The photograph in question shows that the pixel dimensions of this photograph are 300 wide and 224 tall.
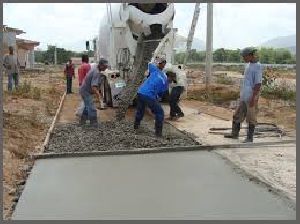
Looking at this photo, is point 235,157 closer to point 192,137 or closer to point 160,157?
point 160,157

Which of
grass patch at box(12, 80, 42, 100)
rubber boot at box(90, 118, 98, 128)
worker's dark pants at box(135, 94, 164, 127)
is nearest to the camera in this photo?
worker's dark pants at box(135, 94, 164, 127)

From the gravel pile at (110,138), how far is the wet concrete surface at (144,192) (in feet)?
3.16

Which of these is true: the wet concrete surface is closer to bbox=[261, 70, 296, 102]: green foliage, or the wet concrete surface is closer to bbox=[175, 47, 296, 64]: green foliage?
bbox=[261, 70, 296, 102]: green foliage

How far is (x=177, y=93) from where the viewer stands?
1242 centimetres

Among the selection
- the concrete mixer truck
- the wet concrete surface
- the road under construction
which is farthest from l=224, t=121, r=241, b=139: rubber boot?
the concrete mixer truck

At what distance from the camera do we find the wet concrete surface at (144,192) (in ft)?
15.7

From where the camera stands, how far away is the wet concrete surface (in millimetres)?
4797

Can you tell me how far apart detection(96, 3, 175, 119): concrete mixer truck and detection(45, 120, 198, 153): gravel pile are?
5.04 ft

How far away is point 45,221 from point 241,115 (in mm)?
5399

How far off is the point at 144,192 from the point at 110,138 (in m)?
3.57

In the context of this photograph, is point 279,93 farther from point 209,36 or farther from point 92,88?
point 92,88

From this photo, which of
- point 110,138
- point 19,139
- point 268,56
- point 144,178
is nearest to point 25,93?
point 19,139

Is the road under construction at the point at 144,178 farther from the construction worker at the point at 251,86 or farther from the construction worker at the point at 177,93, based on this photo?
the construction worker at the point at 177,93

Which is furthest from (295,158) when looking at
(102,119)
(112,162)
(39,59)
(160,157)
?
(39,59)
